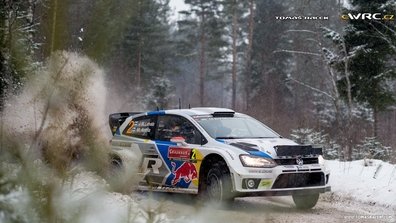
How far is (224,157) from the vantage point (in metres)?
8.03

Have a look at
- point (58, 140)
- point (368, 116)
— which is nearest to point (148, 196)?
point (58, 140)

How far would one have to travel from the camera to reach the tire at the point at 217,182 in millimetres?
7824

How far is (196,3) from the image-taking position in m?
47.1

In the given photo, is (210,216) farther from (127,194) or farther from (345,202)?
(345,202)

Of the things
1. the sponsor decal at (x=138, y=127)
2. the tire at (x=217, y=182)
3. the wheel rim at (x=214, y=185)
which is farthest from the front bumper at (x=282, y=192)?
the sponsor decal at (x=138, y=127)

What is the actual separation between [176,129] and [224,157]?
1542 mm

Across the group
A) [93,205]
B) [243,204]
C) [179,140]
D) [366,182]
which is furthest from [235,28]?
[93,205]

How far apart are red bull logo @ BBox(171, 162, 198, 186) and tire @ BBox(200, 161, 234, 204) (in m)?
0.22

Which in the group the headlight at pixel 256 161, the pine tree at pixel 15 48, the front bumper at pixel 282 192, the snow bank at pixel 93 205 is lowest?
the front bumper at pixel 282 192

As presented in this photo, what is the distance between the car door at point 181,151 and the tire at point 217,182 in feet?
0.64

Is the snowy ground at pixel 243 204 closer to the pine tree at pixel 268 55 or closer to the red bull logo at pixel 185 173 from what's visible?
the red bull logo at pixel 185 173

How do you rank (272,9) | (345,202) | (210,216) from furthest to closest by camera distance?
1. (272,9)
2. (345,202)
3. (210,216)

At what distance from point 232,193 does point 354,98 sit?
1606 cm

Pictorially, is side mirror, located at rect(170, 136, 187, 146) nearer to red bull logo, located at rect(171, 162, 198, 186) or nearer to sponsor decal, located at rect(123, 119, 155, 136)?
red bull logo, located at rect(171, 162, 198, 186)
